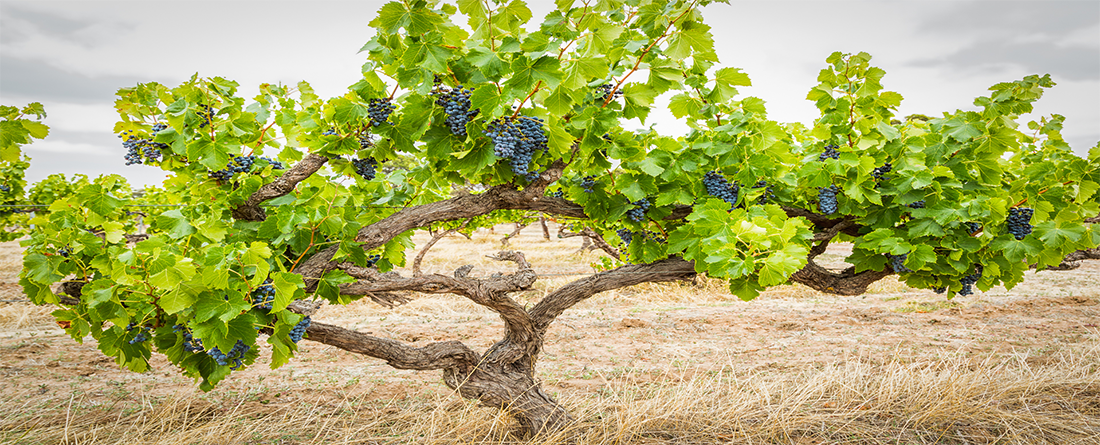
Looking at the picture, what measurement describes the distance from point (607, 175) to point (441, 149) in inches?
34.9

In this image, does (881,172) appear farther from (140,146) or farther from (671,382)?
(140,146)

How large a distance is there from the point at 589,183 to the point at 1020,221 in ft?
7.58

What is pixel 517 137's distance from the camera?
2.27 m

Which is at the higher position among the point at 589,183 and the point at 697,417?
the point at 589,183

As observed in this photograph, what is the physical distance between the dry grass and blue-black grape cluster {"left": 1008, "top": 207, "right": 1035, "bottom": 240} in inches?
61.8

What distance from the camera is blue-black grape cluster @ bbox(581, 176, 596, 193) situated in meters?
2.90

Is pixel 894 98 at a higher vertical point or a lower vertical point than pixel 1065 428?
higher

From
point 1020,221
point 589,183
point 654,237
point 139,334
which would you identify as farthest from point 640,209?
point 139,334

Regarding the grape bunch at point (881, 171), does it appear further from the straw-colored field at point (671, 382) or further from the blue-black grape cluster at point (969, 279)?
the straw-colored field at point (671, 382)

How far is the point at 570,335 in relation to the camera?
735 cm

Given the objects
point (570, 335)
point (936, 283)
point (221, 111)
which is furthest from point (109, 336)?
point (570, 335)

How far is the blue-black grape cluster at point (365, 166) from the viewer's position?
299 centimetres

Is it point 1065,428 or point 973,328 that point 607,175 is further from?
point 973,328

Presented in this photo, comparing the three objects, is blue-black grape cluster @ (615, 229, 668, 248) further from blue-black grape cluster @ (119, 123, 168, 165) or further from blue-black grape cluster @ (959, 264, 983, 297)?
blue-black grape cluster @ (119, 123, 168, 165)
